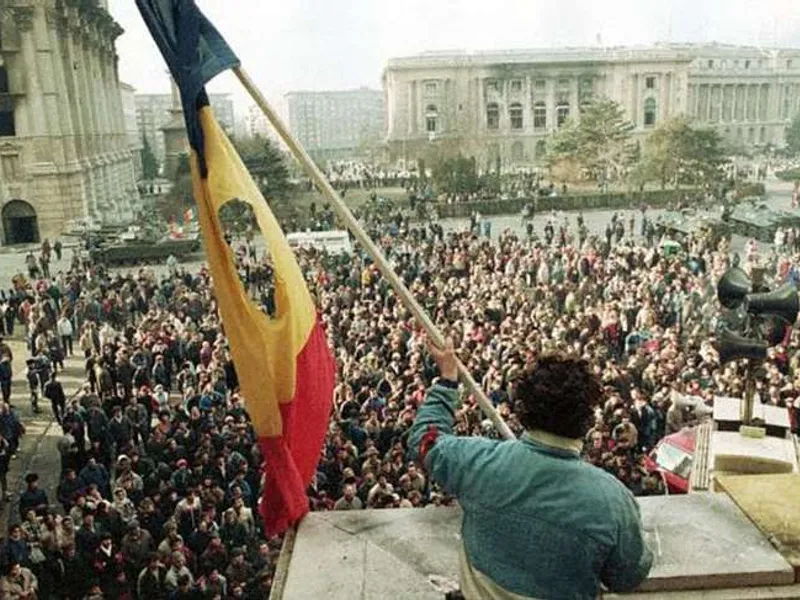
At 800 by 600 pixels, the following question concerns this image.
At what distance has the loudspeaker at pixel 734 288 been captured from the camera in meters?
4.59

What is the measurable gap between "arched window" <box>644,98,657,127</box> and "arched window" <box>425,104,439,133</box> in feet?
74.9

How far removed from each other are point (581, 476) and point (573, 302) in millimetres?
17484

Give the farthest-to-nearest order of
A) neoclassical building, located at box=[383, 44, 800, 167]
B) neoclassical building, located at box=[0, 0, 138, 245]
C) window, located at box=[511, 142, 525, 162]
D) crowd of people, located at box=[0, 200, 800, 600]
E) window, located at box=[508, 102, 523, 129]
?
window, located at box=[511, 142, 525, 162], window, located at box=[508, 102, 523, 129], neoclassical building, located at box=[383, 44, 800, 167], neoclassical building, located at box=[0, 0, 138, 245], crowd of people, located at box=[0, 200, 800, 600]

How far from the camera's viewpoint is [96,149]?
4572 centimetres

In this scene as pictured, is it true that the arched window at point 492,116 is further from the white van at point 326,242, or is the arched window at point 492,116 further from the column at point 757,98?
the white van at point 326,242

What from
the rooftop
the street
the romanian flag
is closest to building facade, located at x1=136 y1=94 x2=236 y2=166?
the rooftop

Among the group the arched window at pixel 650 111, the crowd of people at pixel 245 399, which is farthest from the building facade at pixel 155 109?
the crowd of people at pixel 245 399

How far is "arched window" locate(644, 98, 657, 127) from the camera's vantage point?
88.6 meters

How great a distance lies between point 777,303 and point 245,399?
9.13 feet

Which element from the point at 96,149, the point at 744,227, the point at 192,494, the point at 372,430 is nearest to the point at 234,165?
the point at 192,494

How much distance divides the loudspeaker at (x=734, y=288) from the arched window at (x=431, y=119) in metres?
81.5

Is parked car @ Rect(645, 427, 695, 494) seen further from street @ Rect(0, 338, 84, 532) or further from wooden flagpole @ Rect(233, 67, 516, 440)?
street @ Rect(0, 338, 84, 532)

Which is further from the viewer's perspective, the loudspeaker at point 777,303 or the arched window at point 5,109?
the arched window at point 5,109

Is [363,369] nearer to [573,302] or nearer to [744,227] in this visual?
[573,302]
